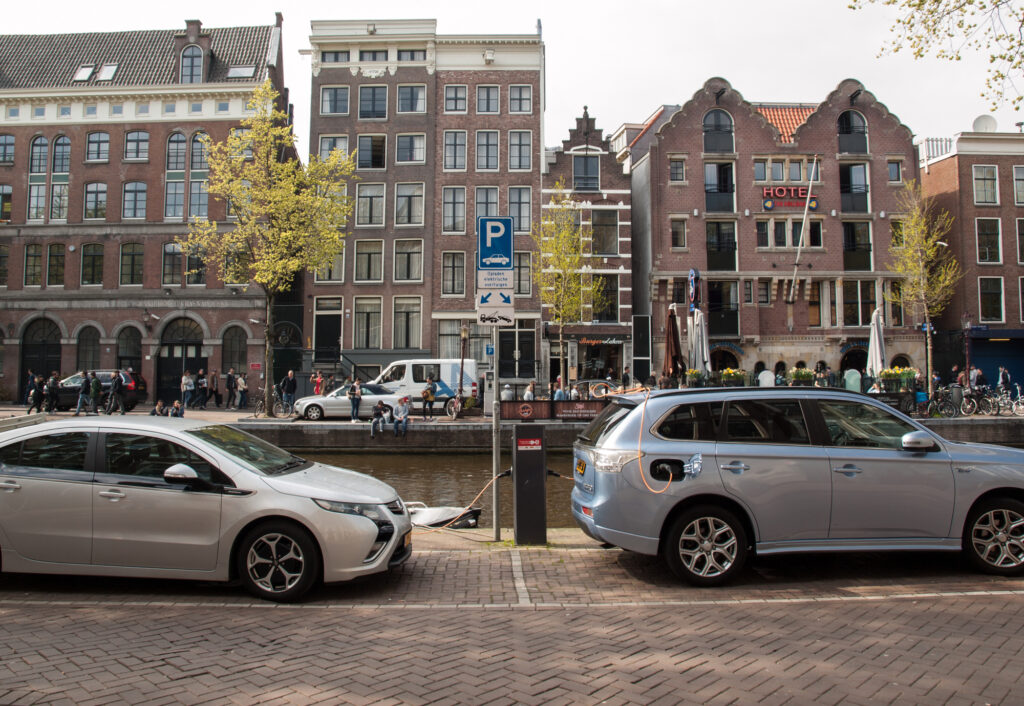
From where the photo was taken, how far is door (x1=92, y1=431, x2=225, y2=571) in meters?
5.57

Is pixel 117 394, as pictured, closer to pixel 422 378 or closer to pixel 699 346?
pixel 422 378

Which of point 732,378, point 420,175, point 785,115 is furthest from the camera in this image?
point 785,115

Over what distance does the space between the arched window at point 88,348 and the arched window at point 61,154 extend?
28.9 ft

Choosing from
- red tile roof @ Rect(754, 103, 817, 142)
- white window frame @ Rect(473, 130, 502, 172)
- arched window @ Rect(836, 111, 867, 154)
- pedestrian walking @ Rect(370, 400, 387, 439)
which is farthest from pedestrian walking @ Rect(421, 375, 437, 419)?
arched window @ Rect(836, 111, 867, 154)

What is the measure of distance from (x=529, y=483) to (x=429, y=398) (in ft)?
55.9

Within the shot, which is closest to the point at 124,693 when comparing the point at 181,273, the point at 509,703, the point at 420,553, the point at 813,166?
the point at 509,703

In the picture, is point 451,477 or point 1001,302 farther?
point 1001,302

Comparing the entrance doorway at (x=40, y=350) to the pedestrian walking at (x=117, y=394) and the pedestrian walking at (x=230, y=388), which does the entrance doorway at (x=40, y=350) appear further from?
the pedestrian walking at (x=117, y=394)

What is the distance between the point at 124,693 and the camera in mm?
3816

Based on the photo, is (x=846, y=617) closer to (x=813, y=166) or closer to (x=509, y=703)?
(x=509, y=703)

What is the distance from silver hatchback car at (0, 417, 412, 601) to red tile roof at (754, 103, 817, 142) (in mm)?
37193

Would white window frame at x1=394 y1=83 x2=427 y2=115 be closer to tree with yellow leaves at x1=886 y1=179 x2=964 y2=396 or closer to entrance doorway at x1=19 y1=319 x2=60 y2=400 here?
entrance doorway at x1=19 y1=319 x2=60 y2=400

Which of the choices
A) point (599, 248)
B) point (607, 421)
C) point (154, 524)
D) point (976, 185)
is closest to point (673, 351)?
point (607, 421)

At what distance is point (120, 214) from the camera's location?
115 ft
